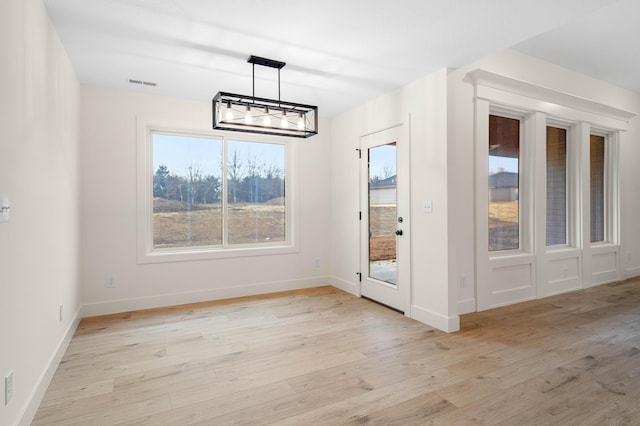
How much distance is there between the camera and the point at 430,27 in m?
2.64

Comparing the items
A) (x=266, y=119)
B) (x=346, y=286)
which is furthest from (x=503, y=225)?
(x=266, y=119)

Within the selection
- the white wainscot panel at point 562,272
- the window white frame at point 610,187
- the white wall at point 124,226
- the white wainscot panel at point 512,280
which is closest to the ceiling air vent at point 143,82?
the white wall at point 124,226

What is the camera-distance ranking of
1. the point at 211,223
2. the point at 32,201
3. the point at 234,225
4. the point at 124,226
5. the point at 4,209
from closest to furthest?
the point at 4,209
the point at 32,201
the point at 124,226
the point at 211,223
the point at 234,225

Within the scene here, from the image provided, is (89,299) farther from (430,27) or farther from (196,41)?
(430,27)

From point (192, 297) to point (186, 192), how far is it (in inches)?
53.4

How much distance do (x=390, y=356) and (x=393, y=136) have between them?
8.03ft

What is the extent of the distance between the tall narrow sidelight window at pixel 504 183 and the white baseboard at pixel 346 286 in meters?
1.77

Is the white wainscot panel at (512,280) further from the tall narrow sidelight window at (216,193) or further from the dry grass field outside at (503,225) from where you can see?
the tall narrow sidelight window at (216,193)

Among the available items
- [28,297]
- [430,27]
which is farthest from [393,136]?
[28,297]

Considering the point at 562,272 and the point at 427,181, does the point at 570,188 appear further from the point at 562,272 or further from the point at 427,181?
the point at 427,181

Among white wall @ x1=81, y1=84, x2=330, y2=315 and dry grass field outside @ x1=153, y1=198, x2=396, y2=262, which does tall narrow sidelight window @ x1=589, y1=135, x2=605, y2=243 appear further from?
white wall @ x1=81, y1=84, x2=330, y2=315

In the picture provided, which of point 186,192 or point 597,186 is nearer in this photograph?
point 186,192

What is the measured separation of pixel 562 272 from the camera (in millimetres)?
4660

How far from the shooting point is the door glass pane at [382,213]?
4.10 m
